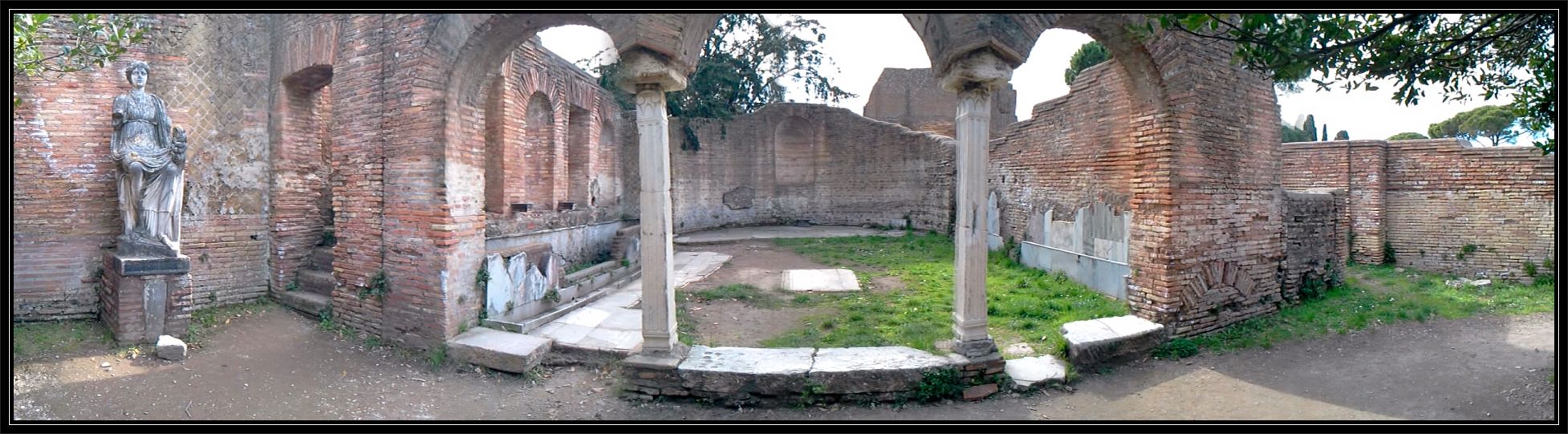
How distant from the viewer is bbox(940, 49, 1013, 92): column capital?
194 inches

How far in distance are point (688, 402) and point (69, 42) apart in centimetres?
740

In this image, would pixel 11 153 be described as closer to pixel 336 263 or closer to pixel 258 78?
pixel 258 78

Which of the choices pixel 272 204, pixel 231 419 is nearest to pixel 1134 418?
pixel 231 419

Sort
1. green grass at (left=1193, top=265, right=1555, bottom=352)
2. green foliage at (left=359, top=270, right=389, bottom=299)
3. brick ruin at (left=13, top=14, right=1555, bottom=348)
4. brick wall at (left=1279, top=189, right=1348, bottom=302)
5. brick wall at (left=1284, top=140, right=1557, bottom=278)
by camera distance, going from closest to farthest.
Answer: brick ruin at (left=13, top=14, right=1555, bottom=348), green foliage at (left=359, top=270, right=389, bottom=299), green grass at (left=1193, top=265, right=1555, bottom=352), brick wall at (left=1279, top=189, right=1348, bottom=302), brick wall at (left=1284, top=140, right=1557, bottom=278)

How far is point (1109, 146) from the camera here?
8359 millimetres

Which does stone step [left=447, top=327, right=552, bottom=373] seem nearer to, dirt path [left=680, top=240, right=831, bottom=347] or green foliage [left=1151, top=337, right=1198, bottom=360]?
dirt path [left=680, top=240, right=831, bottom=347]

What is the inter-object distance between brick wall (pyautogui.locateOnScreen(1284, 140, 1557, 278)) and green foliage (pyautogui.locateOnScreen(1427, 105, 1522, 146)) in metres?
15.3

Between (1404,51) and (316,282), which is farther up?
(1404,51)

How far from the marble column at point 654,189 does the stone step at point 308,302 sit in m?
4.30

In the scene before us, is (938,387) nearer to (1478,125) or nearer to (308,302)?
(308,302)

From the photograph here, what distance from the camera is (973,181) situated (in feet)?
16.6

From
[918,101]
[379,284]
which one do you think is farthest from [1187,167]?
[918,101]

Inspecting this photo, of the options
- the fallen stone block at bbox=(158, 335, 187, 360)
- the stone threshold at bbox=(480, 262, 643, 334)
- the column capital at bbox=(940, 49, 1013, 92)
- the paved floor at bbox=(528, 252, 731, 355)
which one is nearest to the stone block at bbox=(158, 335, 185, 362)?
the fallen stone block at bbox=(158, 335, 187, 360)

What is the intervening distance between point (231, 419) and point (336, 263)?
7.68 ft
